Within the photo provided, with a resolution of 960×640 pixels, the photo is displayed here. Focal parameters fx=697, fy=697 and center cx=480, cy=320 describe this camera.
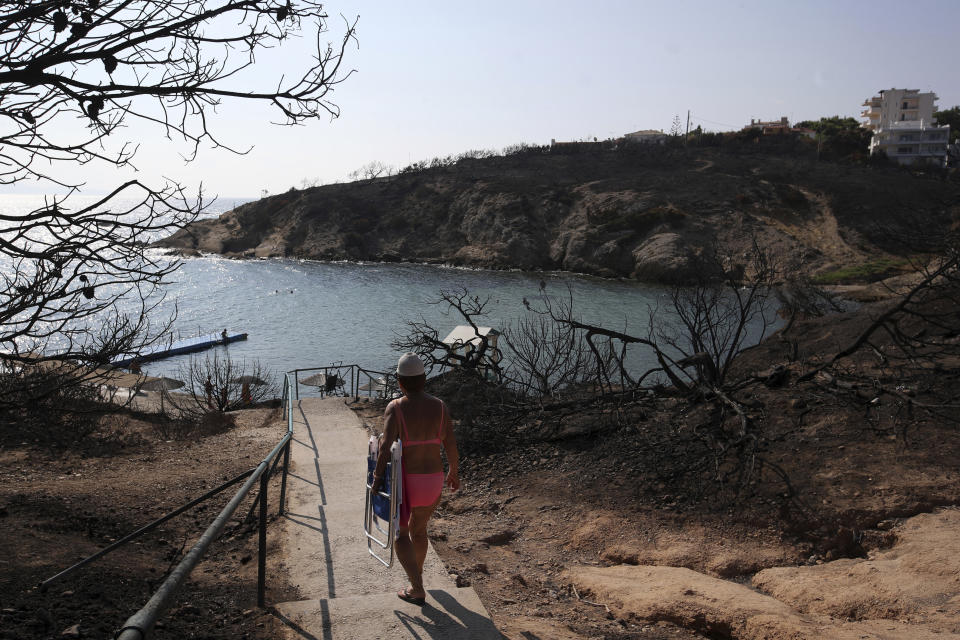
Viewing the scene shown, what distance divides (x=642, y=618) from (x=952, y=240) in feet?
36.1

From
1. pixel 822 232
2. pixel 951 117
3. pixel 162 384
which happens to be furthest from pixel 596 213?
pixel 951 117

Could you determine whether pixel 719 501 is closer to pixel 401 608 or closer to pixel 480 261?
pixel 401 608

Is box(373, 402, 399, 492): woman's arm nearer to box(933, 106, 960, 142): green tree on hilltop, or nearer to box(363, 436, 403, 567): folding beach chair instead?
box(363, 436, 403, 567): folding beach chair

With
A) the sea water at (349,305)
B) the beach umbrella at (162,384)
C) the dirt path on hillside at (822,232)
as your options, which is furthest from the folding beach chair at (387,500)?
the dirt path on hillside at (822,232)

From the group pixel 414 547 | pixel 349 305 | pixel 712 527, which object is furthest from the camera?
pixel 349 305

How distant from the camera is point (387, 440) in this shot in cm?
455

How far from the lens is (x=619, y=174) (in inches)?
3300

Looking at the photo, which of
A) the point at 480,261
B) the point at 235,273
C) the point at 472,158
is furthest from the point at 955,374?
the point at 472,158

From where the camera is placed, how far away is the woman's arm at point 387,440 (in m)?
4.54

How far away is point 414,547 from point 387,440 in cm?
76

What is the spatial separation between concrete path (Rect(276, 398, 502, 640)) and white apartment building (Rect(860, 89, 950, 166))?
9696 cm

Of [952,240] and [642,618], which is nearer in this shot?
[642,618]

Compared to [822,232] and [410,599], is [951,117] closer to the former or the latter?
[822,232]

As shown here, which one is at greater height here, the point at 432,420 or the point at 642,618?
the point at 432,420
